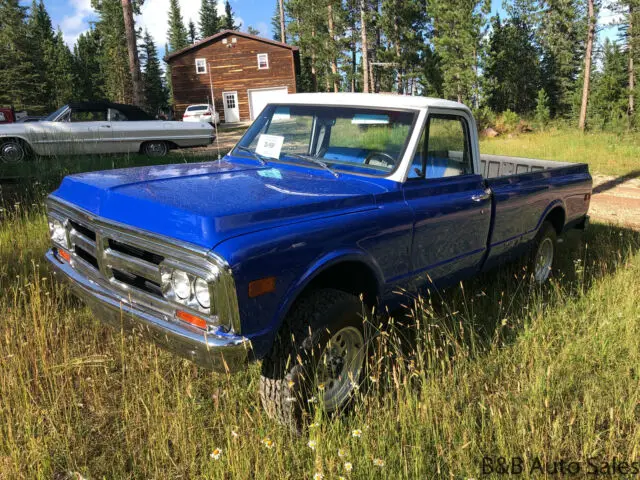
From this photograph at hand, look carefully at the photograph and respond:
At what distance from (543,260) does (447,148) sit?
2193mm

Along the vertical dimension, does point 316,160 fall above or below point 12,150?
above

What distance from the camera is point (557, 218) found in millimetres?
5219

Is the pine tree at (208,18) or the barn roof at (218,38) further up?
the pine tree at (208,18)

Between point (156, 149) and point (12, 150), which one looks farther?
point (156, 149)

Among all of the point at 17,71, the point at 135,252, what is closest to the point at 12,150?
the point at 135,252

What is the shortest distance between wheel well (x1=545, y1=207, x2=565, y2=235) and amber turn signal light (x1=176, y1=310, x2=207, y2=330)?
408 cm

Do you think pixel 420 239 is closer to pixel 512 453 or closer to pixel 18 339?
pixel 512 453

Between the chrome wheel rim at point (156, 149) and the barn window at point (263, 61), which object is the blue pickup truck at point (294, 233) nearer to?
the chrome wheel rim at point (156, 149)

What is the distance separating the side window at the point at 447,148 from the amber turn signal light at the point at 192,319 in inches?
79.5

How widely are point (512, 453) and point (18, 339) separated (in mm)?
3108

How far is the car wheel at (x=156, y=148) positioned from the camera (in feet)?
41.0

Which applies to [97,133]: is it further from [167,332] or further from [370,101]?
[167,332]

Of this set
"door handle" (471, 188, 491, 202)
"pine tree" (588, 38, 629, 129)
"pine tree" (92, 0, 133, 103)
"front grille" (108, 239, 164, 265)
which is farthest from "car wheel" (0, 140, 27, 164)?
"pine tree" (92, 0, 133, 103)

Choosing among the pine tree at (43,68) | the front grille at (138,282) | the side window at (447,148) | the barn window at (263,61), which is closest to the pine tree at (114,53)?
the pine tree at (43,68)
